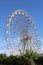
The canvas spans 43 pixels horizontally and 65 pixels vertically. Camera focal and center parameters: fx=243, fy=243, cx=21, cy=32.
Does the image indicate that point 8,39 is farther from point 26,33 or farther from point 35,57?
point 35,57

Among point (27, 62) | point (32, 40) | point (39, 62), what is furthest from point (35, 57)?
point (32, 40)

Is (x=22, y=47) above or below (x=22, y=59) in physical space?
above

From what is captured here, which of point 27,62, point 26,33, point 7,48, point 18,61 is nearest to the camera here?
point 27,62

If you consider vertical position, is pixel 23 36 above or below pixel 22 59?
above

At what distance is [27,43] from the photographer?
63500mm

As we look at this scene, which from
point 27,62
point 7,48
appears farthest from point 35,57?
point 7,48

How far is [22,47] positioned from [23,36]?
324 cm

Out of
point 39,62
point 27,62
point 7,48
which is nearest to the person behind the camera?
point 27,62

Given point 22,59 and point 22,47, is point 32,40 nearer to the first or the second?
point 22,47

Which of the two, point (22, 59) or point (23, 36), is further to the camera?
point (23, 36)

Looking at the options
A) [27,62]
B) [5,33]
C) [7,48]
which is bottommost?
[27,62]

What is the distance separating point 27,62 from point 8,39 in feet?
73.7

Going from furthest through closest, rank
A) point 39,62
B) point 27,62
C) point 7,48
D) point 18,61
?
point 7,48
point 39,62
point 18,61
point 27,62

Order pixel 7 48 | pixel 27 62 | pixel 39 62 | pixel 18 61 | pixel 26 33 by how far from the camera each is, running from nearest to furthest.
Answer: pixel 27 62, pixel 18 61, pixel 39 62, pixel 7 48, pixel 26 33
